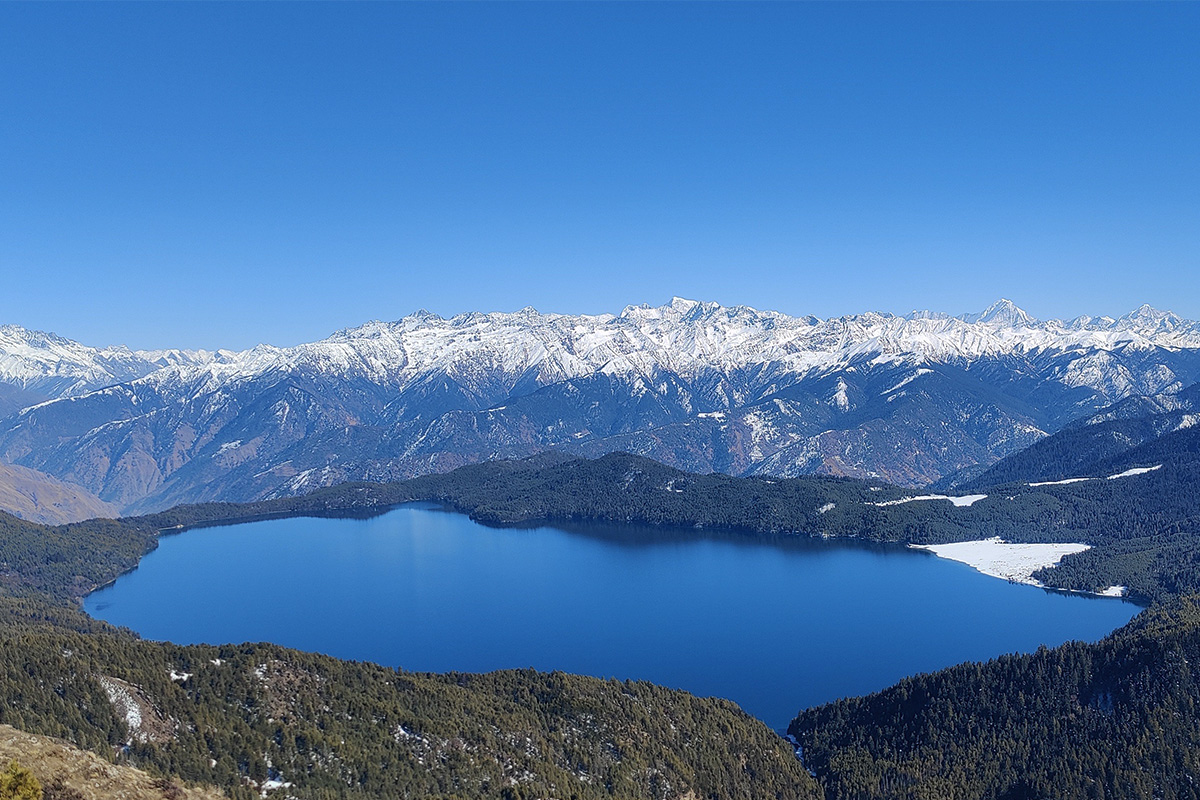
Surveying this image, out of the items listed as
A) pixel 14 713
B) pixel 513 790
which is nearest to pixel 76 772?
pixel 14 713

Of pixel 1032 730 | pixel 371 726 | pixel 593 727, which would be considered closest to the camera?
pixel 371 726

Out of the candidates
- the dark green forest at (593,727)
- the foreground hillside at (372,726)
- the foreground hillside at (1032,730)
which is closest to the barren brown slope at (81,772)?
the dark green forest at (593,727)

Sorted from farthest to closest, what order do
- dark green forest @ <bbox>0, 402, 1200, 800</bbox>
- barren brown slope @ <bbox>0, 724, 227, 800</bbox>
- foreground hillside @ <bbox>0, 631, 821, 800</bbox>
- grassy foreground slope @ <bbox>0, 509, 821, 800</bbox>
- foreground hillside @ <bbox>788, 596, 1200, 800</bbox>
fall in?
foreground hillside @ <bbox>788, 596, 1200, 800</bbox>
dark green forest @ <bbox>0, 402, 1200, 800</bbox>
foreground hillside @ <bbox>0, 631, 821, 800</bbox>
grassy foreground slope @ <bbox>0, 509, 821, 800</bbox>
barren brown slope @ <bbox>0, 724, 227, 800</bbox>

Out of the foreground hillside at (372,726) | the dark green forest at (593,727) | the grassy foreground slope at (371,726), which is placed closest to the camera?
the grassy foreground slope at (371,726)

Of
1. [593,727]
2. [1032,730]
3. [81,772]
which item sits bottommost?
[1032,730]

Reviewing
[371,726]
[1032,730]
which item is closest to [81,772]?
[371,726]

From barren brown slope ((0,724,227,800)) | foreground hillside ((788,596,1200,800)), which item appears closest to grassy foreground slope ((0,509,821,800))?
foreground hillside ((788,596,1200,800))

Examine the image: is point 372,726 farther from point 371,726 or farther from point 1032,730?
point 1032,730

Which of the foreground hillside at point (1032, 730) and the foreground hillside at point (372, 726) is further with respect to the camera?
the foreground hillside at point (1032, 730)

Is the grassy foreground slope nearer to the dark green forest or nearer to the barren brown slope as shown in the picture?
the dark green forest

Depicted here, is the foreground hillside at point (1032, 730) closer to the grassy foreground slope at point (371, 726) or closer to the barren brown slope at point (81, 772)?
the grassy foreground slope at point (371, 726)

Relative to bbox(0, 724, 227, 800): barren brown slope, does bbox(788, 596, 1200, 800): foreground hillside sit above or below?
below
